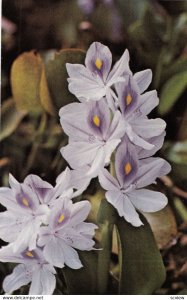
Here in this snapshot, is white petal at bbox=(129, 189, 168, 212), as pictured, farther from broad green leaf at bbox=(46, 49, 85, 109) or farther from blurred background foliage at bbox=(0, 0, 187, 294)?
broad green leaf at bbox=(46, 49, 85, 109)

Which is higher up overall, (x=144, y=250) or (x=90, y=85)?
(x=90, y=85)

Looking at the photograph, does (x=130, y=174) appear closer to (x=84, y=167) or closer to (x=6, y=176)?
(x=84, y=167)

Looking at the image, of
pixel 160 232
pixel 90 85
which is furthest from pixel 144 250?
pixel 90 85

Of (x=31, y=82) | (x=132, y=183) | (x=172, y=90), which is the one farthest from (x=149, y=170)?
(x=31, y=82)

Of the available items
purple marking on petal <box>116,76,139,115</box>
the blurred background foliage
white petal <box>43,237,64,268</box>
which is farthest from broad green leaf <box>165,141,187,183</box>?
white petal <box>43,237,64,268</box>

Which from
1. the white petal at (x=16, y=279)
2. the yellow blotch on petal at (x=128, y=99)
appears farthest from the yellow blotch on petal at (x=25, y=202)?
the yellow blotch on petal at (x=128, y=99)
